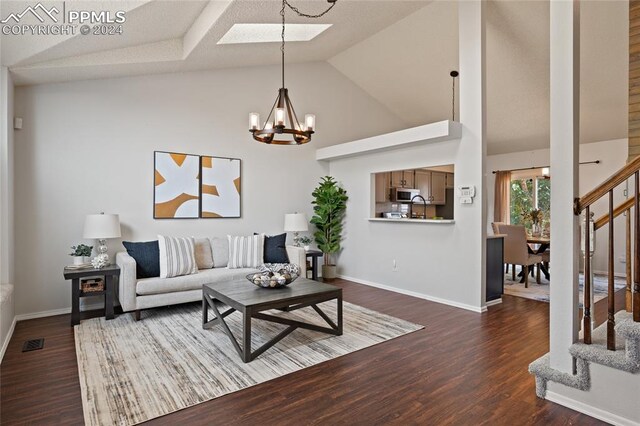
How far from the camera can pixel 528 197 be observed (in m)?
8.07

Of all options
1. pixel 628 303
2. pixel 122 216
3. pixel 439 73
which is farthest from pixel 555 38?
pixel 122 216

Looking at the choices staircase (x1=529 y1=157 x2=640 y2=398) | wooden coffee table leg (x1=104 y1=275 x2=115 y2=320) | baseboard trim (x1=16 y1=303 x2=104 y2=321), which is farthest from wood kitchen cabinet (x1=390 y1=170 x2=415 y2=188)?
baseboard trim (x1=16 y1=303 x2=104 y2=321)

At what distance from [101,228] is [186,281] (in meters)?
1.14

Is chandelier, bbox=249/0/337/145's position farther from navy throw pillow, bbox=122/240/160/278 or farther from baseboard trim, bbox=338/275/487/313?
baseboard trim, bbox=338/275/487/313

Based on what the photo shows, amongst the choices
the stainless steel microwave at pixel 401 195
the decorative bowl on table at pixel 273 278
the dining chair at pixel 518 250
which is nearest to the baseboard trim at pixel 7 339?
the decorative bowl on table at pixel 273 278

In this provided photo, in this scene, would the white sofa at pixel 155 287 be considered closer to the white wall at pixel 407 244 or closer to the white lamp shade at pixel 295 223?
the white lamp shade at pixel 295 223

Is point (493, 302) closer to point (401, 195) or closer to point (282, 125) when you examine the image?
point (401, 195)

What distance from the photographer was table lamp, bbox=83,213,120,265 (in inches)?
159

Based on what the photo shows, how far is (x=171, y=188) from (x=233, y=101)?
1.68 m

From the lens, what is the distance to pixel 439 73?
6.05m

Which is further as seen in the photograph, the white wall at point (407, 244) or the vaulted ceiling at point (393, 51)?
the white wall at point (407, 244)

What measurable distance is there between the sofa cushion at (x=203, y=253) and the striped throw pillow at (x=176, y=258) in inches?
11.3

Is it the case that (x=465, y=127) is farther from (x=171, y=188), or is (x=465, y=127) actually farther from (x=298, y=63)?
(x=171, y=188)

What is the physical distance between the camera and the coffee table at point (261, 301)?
2.88m
